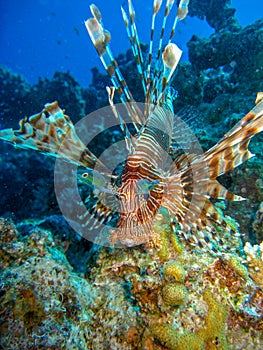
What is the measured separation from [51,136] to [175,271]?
1755 millimetres

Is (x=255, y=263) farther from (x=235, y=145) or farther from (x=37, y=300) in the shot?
(x=37, y=300)

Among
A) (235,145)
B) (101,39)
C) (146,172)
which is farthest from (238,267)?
(101,39)

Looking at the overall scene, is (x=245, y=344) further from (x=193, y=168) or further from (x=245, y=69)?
(x=245, y=69)

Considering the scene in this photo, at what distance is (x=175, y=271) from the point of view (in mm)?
2510

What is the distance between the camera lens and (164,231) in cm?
299

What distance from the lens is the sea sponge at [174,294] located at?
2.34m

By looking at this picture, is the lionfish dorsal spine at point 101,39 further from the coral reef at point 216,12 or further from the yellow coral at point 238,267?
the coral reef at point 216,12

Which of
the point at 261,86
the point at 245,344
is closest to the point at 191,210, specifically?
the point at 245,344

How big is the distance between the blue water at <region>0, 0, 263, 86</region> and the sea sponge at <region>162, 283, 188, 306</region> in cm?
8854

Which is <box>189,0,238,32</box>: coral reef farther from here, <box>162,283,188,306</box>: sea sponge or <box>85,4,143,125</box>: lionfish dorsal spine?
<box>162,283,188,306</box>: sea sponge

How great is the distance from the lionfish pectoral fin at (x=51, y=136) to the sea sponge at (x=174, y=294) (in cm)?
149

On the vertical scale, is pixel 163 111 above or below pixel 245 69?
below

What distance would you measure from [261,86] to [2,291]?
8.32 m

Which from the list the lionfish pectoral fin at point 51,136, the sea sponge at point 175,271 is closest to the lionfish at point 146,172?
the lionfish pectoral fin at point 51,136
